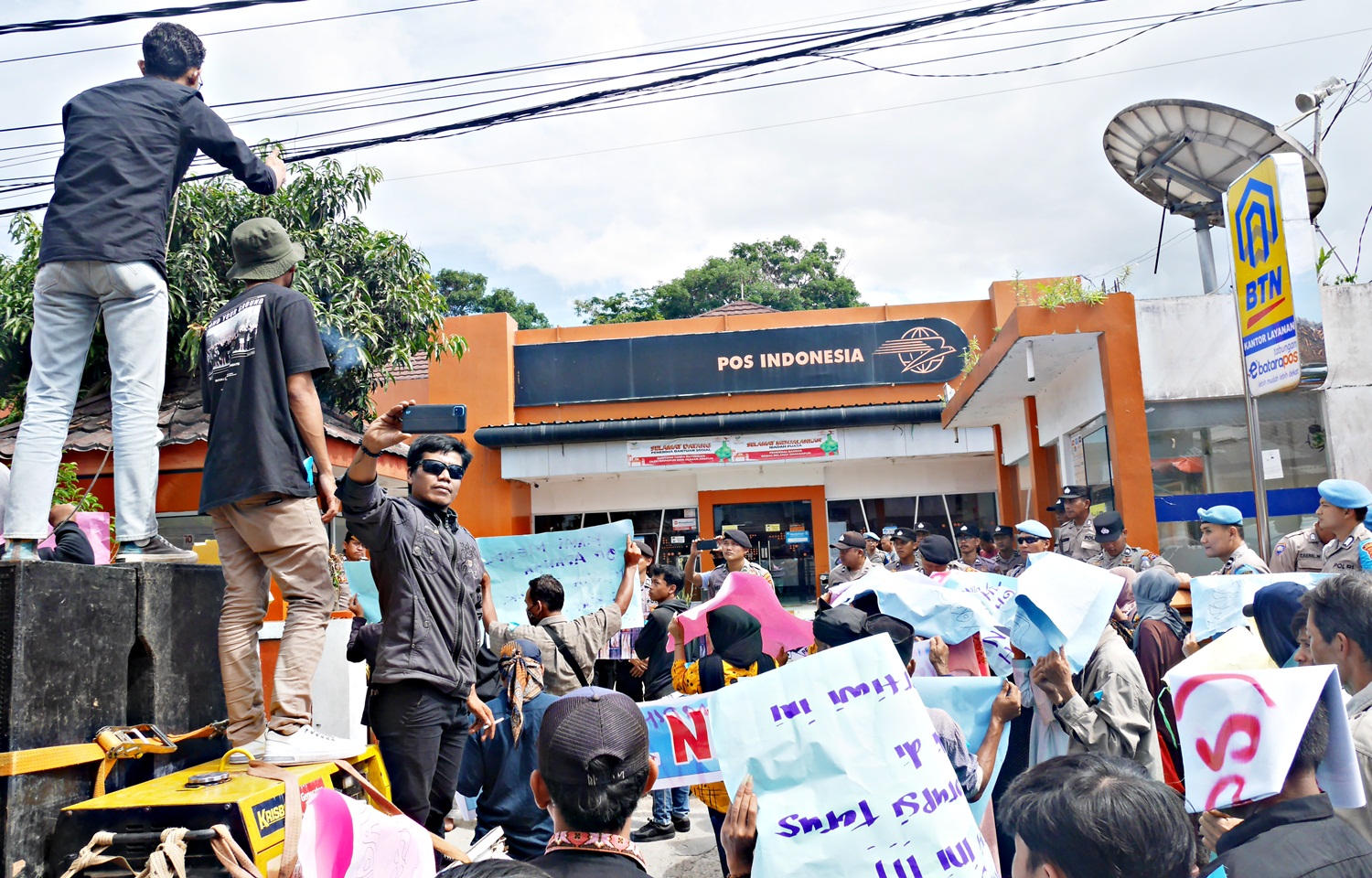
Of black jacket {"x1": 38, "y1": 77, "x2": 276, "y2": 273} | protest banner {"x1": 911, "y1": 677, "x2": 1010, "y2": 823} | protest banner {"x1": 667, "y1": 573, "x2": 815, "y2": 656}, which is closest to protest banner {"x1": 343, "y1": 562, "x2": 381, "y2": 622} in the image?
protest banner {"x1": 667, "y1": 573, "x2": 815, "y2": 656}

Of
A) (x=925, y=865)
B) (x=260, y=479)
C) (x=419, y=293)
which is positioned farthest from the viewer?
(x=419, y=293)

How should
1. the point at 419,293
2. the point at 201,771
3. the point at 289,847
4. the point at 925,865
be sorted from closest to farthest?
1. the point at 925,865
2. the point at 289,847
3. the point at 201,771
4. the point at 419,293

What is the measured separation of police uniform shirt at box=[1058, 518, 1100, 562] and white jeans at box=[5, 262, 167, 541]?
283 inches

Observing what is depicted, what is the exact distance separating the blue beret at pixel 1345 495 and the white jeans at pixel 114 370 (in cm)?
584

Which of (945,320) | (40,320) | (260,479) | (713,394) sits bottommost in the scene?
(260,479)

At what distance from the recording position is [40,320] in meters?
3.17

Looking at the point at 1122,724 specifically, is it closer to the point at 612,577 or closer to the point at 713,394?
the point at 612,577

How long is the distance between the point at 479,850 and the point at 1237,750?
226cm

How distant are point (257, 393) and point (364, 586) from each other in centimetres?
307

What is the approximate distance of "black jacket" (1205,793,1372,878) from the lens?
5.82 feet

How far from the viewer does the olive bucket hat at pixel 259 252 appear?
3301mm

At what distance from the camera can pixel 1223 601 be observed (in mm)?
4277

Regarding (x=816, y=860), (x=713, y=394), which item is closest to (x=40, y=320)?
(x=816, y=860)

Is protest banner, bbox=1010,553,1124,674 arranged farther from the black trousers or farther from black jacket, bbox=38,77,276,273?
black jacket, bbox=38,77,276,273
